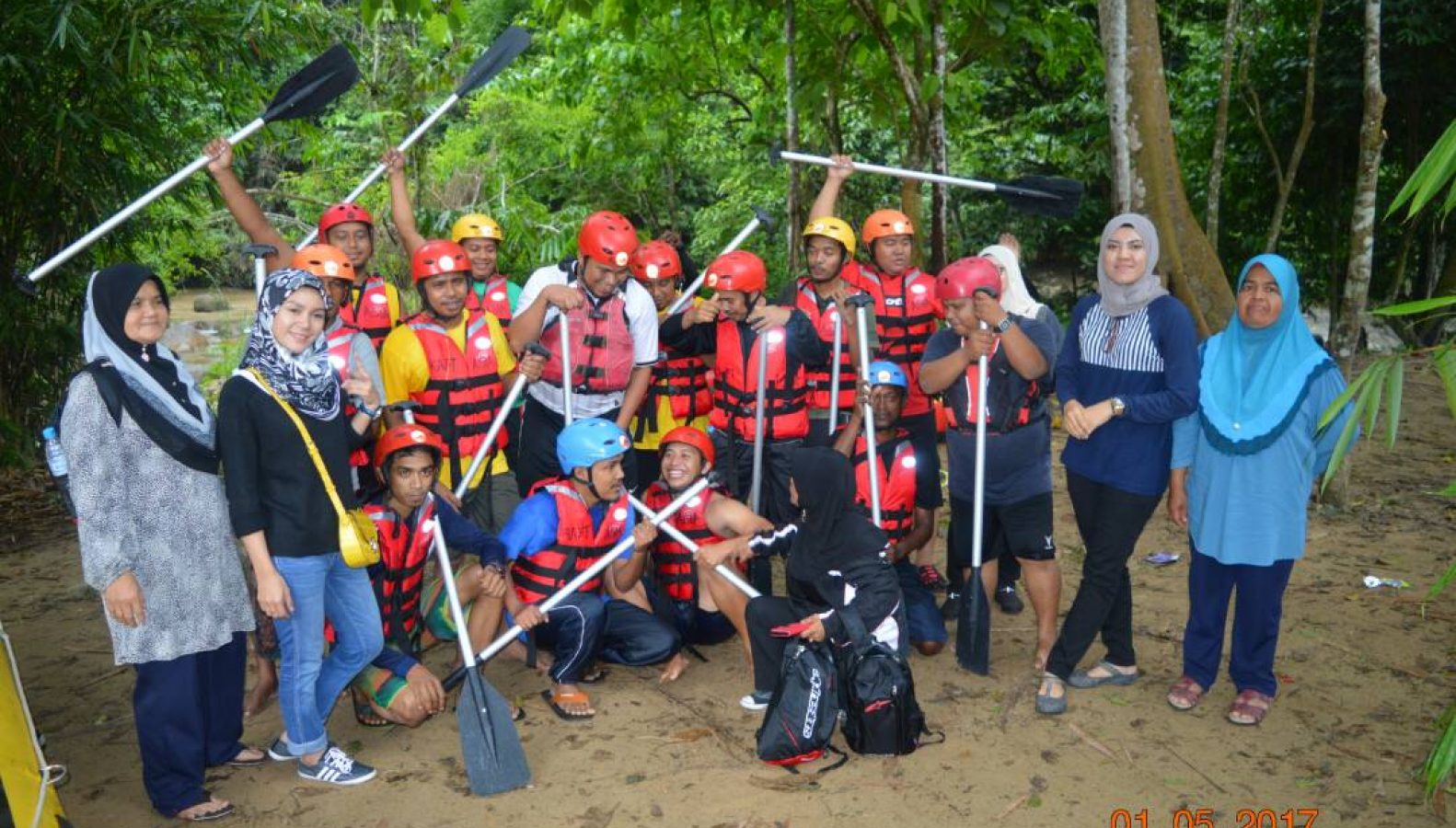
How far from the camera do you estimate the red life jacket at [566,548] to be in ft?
16.1

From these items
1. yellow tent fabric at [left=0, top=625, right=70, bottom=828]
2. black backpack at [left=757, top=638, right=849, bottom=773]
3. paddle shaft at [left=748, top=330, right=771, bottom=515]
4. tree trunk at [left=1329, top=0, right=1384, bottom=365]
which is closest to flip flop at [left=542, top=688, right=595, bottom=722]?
black backpack at [left=757, top=638, right=849, bottom=773]

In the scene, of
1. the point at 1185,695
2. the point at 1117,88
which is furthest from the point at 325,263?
the point at 1117,88

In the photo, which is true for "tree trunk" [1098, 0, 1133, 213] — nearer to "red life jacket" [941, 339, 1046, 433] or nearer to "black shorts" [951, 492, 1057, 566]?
"red life jacket" [941, 339, 1046, 433]

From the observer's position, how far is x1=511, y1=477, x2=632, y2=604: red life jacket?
4.89m

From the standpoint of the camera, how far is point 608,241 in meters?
5.38

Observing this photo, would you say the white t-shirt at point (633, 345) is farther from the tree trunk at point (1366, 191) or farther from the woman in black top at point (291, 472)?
the tree trunk at point (1366, 191)

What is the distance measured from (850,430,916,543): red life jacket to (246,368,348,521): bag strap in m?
2.53

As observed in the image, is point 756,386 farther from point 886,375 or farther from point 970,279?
point 970,279

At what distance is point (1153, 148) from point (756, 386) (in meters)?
3.07

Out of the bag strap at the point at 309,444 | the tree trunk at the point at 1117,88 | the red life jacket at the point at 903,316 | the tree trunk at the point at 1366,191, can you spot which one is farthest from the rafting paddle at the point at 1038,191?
the bag strap at the point at 309,444

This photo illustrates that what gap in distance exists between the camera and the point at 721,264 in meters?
5.57

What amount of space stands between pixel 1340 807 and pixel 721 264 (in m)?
3.46

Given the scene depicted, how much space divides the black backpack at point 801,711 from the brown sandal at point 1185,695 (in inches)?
58.7

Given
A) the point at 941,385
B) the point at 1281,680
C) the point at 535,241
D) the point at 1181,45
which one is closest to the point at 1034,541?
the point at 941,385
